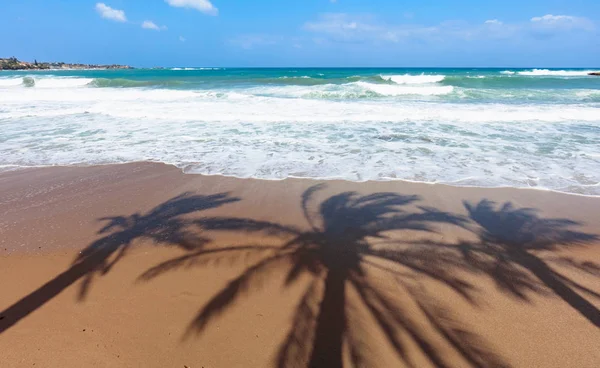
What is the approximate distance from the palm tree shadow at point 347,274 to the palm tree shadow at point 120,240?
1.38 feet

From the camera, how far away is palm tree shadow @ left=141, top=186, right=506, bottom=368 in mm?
2701

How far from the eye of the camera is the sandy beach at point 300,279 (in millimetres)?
2703

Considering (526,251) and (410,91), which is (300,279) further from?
(410,91)

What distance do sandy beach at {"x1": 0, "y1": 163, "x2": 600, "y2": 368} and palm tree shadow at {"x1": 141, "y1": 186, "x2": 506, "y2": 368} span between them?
17 mm

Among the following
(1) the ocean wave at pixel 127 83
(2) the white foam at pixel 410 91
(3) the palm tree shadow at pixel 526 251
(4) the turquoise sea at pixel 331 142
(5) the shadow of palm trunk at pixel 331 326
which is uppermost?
(1) the ocean wave at pixel 127 83

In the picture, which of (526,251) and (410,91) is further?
(410,91)

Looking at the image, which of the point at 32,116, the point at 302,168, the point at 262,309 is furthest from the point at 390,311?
the point at 32,116

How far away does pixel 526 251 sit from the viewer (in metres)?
4.09

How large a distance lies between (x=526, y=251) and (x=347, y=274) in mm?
2263

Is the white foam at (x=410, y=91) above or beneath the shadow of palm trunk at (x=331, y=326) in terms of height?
above

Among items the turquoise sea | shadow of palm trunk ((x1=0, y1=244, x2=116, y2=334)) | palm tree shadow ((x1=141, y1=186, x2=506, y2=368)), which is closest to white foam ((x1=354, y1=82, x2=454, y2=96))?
the turquoise sea

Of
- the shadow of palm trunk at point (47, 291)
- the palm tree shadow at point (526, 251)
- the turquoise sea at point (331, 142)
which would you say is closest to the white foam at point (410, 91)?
the turquoise sea at point (331, 142)

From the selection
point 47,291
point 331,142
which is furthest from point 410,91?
point 47,291

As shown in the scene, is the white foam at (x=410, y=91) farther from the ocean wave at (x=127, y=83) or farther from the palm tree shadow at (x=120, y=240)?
the palm tree shadow at (x=120, y=240)
